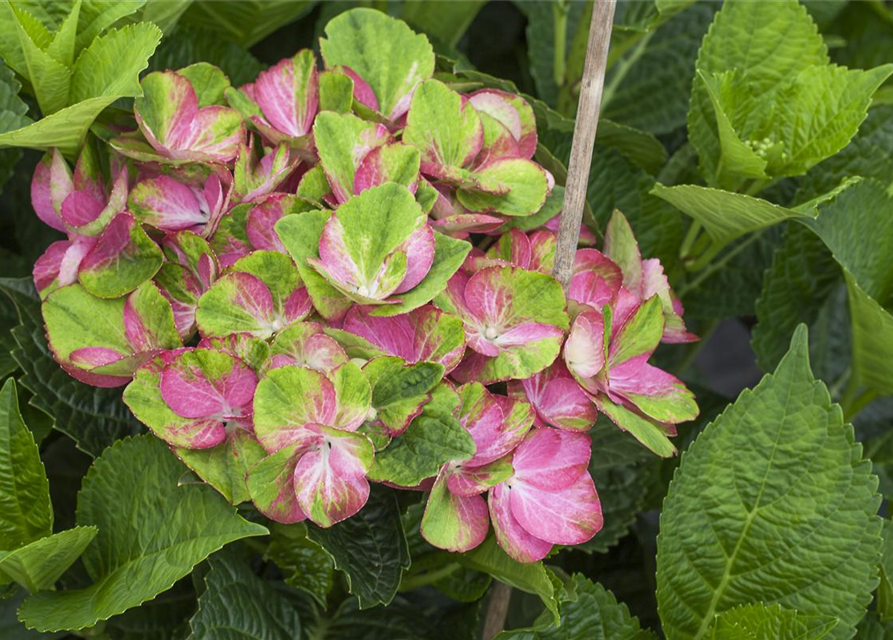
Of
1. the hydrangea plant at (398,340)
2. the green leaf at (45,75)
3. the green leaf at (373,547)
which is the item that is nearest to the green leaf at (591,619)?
the hydrangea plant at (398,340)

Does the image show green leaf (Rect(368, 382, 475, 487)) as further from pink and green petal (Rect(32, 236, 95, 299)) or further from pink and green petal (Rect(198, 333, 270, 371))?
pink and green petal (Rect(32, 236, 95, 299))

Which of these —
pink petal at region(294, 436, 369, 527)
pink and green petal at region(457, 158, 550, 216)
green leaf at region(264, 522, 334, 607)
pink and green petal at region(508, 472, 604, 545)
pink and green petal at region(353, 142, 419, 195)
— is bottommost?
green leaf at region(264, 522, 334, 607)

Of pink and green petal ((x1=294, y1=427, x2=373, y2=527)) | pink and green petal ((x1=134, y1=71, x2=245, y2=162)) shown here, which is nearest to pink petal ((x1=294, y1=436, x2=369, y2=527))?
pink and green petal ((x1=294, y1=427, x2=373, y2=527))

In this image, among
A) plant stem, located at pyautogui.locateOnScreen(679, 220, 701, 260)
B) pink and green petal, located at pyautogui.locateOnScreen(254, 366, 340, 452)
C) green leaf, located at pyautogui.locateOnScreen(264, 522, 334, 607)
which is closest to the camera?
pink and green petal, located at pyautogui.locateOnScreen(254, 366, 340, 452)

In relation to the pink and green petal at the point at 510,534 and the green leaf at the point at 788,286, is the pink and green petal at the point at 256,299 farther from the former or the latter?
the green leaf at the point at 788,286

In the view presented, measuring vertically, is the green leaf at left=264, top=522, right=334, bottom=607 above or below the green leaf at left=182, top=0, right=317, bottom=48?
below

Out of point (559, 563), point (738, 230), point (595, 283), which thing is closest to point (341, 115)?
point (595, 283)

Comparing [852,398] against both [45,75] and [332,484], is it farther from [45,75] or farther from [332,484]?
[45,75]

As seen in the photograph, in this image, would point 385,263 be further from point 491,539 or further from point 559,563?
point 559,563
